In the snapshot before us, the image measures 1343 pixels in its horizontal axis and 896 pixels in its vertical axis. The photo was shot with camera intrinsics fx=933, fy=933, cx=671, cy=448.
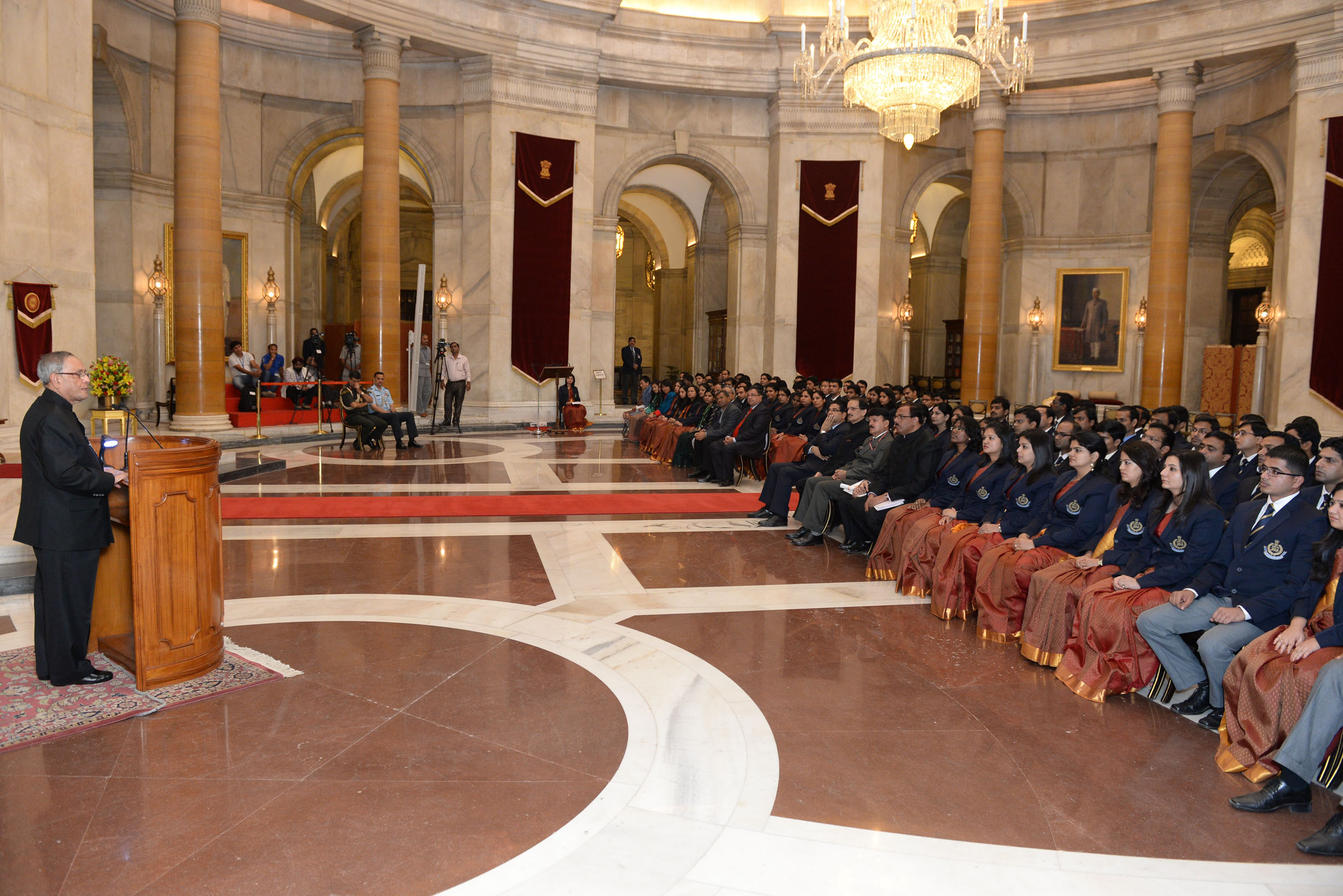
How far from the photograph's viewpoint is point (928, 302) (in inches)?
1043

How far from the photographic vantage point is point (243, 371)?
16.2 metres

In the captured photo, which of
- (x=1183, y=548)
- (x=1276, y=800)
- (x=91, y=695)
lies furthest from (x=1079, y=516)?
(x=91, y=695)

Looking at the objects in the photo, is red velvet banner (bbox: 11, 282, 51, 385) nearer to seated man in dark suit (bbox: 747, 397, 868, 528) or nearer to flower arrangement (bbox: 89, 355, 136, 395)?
flower arrangement (bbox: 89, 355, 136, 395)

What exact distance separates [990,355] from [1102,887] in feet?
55.5

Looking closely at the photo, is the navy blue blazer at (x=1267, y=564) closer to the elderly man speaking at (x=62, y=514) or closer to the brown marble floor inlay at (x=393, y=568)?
the brown marble floor inlay at (x=393, y=568)

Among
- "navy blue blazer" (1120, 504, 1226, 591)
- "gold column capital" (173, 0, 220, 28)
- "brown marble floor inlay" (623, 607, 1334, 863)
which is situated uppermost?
"gold column capital" (173, 0, 220, 28)

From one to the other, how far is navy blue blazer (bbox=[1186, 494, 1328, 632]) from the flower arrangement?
396 inches

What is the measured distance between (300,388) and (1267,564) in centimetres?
1614

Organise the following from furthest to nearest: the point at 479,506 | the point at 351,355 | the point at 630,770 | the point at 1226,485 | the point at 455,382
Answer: the point at 351,355 < the point at 455,382 < the point at 479,506 < the point at 1226,485 < the point at 630,770

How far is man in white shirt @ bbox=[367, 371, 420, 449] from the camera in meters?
14.1

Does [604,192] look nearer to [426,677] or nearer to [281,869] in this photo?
[426,677]

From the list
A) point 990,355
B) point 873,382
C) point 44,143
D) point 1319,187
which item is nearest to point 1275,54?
point 1319,187

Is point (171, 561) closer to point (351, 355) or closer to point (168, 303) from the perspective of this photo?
point (168, 303)

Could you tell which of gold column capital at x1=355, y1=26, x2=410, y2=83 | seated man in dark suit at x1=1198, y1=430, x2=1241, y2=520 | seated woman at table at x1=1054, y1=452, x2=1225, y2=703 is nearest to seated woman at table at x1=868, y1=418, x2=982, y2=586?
seated man in dark suit at x1=1198, y1=430, x2=1241, y2=520
